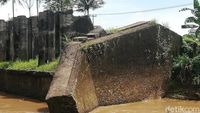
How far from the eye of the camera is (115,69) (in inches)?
395

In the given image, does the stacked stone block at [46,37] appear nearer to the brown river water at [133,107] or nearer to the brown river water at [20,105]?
the brown river water at [20,105]

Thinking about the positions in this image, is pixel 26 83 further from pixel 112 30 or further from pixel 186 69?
pixel 186 69

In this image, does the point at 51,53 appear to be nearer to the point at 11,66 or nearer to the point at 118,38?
the point at 11,66

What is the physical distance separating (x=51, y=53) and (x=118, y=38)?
15.1ft

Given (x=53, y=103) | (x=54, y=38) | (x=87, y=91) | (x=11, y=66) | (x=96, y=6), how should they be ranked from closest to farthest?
1. (x=53, y=103)
2. (x=87, y=91)
3. (x=54, y=38)
4. (x=11, y=66)
5. (x=96, y=6)

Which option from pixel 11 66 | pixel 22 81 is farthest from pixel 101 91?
pixel 11 66

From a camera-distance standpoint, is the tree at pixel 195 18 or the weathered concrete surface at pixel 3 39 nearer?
the tree at pixel 195 18

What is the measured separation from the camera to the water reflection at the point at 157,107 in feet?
29.5

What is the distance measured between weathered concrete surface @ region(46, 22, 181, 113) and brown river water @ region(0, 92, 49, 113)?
1538 mm

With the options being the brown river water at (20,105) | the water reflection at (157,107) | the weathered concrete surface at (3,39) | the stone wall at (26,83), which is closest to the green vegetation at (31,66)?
the stone wall at (26,83)

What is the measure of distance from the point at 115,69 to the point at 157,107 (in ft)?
4.48

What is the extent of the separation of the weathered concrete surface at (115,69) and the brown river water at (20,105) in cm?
154

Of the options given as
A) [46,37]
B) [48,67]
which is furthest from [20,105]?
[46,37]

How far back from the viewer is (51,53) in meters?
14.2
